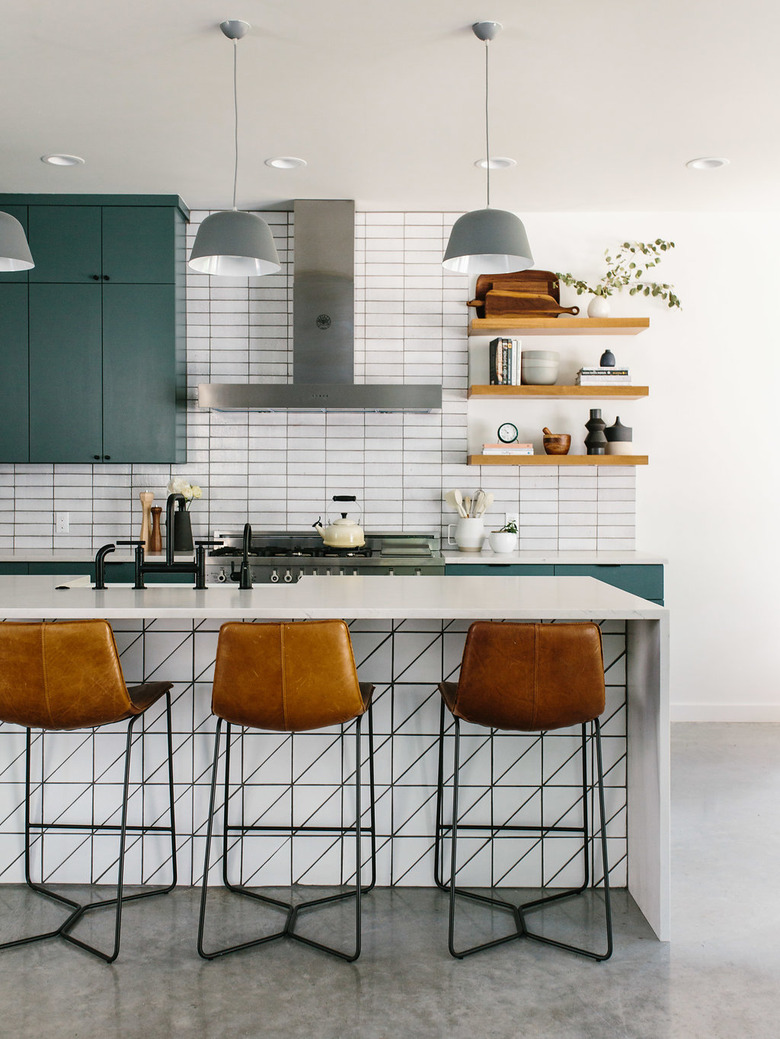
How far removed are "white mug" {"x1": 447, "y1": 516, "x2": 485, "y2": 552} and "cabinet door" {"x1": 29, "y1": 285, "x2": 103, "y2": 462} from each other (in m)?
1.92

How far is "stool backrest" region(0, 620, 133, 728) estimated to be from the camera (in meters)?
2.13

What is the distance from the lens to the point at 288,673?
83.1 inches

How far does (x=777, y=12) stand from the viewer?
2594 millimetres

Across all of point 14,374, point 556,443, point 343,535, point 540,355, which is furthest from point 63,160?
point 556,443

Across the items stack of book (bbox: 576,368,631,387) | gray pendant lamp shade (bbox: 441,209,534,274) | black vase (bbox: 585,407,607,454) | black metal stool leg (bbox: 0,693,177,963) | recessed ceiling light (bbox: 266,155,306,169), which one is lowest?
black metal stool leg (bbox: 0,693,177,963)

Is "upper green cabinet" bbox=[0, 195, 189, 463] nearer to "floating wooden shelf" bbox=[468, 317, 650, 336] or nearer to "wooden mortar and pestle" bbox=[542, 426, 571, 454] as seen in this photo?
"floating wooden shelf" bbox=[468, 317, 650, 336]

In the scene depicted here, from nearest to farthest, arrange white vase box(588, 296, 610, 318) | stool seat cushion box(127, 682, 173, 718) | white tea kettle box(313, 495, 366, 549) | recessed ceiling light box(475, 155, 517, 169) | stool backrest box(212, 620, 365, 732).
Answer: stool backrest box(212, 620, 365, 732)
stool seat cushion box(127, 682, 173, 718)
recessed ceiling light box(475, 155, 517, 169)
white tea kettle box(313, 495, 366, 549)
white vase box(588, 296, 610, 318)

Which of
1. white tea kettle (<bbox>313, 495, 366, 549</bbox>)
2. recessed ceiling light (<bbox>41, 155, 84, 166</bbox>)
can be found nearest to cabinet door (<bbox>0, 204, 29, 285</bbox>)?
recessed ceiling light (<bbox>41, 155, 84, 166</bbox>)

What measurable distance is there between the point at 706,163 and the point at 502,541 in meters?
2.00

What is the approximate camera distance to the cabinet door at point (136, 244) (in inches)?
168

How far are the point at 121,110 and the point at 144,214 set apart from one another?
1011 millimetres

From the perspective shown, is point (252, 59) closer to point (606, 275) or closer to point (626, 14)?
point (626, 14)

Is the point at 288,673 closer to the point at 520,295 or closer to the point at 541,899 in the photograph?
the point at 541,899

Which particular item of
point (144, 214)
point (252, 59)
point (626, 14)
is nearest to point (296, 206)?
point (144, 214)
